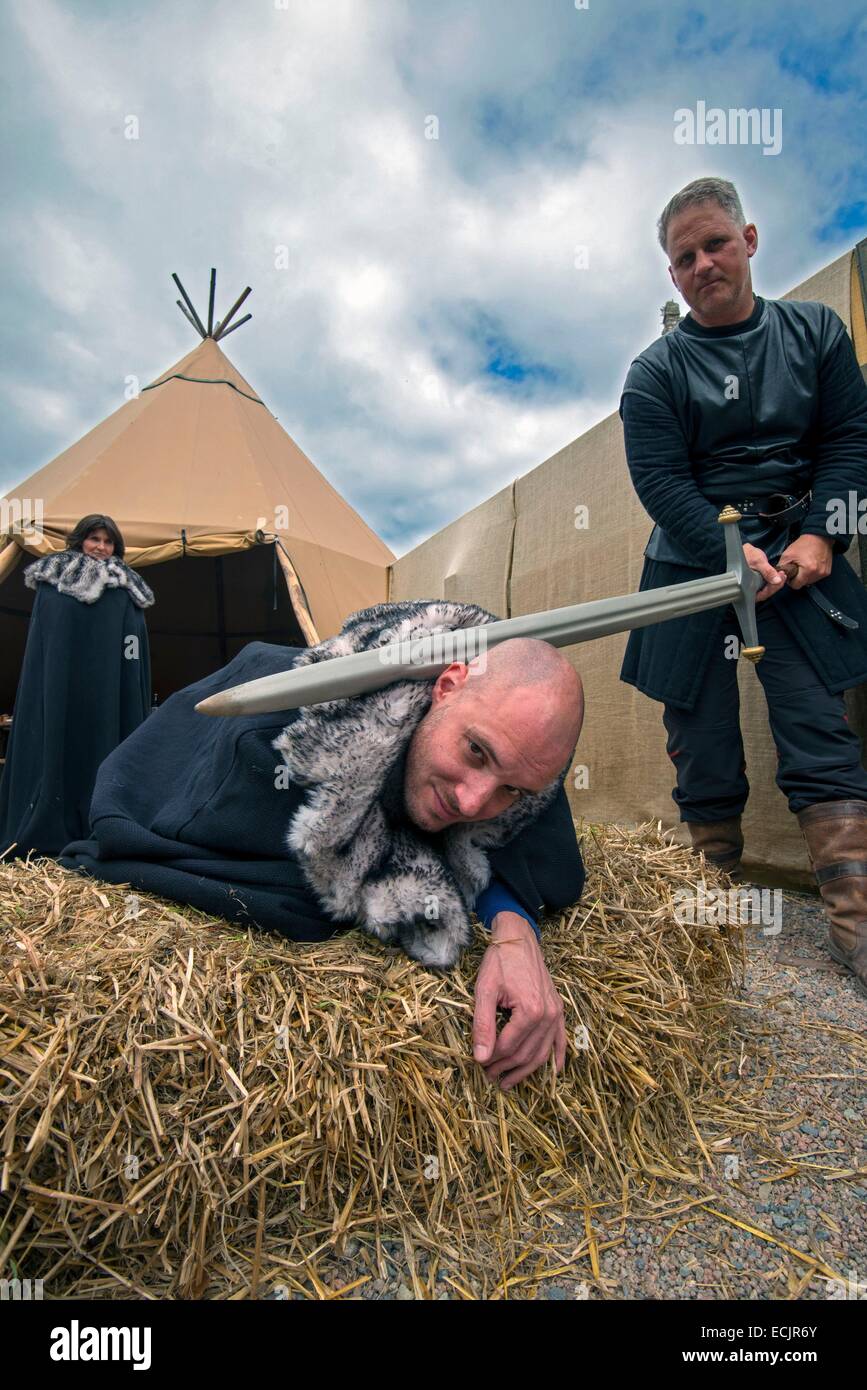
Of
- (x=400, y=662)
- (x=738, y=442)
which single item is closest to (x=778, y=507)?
(x=738, y=442)

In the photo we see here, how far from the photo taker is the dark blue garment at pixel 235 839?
1.25 m

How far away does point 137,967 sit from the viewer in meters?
1.06

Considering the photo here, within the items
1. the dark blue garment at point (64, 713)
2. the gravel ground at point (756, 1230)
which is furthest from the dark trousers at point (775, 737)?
the dark blue garment at point (64, 713)

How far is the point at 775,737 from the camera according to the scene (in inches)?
73.7

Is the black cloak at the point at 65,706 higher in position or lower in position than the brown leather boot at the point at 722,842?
higher

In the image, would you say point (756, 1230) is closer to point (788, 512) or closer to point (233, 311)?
point (788, 512)

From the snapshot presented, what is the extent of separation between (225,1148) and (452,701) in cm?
67

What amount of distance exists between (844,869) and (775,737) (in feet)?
1.13

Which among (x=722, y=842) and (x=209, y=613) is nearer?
(x=722, y=842)

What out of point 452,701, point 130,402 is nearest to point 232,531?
point 130,402

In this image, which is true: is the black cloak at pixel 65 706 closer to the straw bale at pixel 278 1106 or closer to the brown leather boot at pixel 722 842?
the straw bale at pixel 278 1106

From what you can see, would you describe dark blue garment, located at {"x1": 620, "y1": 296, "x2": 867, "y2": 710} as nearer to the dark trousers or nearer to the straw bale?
the dark trousers

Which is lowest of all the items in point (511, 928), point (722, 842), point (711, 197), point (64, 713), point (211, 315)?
point (511, 928)

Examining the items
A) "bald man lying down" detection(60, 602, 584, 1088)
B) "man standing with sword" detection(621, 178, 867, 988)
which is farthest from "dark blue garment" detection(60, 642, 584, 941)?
"man standing with sword" detection(621, 178, 867, 988)
